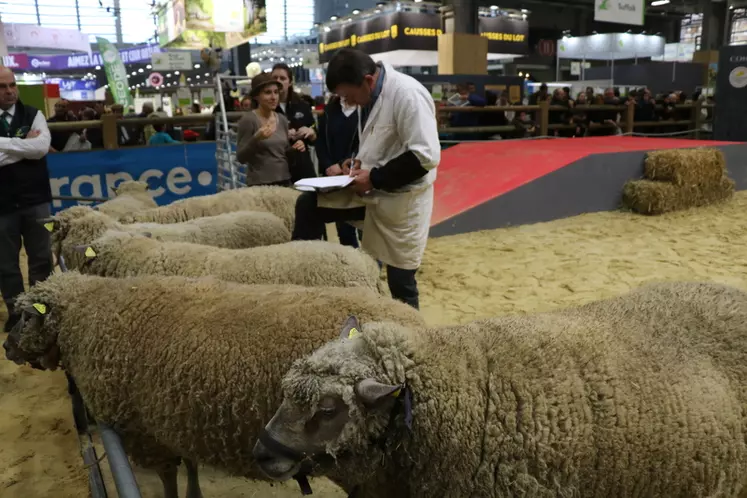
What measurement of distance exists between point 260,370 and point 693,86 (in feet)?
59.2

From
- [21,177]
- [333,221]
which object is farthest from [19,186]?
[333,221]

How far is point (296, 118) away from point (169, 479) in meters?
3.05

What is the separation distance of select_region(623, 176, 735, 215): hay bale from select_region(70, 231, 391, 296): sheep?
5.62 m

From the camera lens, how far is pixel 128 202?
468cm

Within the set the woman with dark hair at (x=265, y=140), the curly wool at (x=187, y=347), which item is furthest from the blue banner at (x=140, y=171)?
the curly wool at (x=187, y=347)

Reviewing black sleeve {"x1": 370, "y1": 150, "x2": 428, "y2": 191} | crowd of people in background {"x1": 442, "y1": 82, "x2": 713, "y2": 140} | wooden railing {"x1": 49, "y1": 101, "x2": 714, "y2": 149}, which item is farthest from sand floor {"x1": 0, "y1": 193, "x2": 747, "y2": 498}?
crowd of people in background {"x1": 442, "y1": 82, "x2": 713, "y2": 140}

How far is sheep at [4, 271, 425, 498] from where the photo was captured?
1.83 meters

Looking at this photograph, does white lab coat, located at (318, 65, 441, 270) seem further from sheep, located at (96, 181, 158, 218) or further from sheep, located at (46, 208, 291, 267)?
sheep, located at (96, 181, 158, 218)

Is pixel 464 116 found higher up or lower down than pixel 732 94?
lower down

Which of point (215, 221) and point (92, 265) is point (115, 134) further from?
point (92, 265)

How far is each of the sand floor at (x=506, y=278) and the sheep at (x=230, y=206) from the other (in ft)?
4.00

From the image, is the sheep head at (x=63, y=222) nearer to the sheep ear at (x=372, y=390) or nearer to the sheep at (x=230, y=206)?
the sheep at (x=230, y=206)

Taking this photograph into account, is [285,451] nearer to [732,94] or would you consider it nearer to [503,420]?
[503,420]

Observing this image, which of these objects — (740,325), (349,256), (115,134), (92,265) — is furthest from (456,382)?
(115,134)
